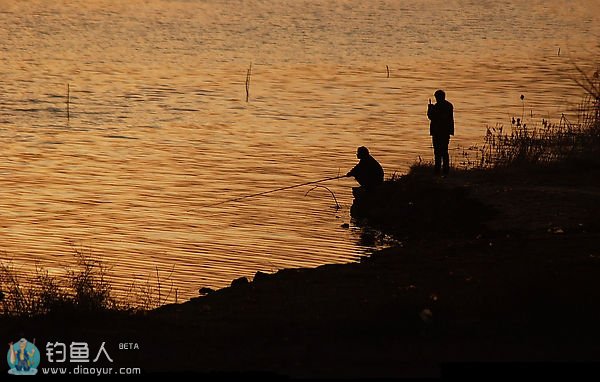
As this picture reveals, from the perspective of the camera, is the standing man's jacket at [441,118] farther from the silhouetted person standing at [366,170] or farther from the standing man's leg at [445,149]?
the silhouetted person standing at [366,170]

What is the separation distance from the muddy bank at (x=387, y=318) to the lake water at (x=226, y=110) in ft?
9.60

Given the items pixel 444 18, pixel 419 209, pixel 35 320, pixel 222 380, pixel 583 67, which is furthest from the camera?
pixel 444 18

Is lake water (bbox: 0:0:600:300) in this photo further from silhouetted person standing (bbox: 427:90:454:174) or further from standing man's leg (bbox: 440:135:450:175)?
silhouetted person standing (bbox: 427:90:454:174)

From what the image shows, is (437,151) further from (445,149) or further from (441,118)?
(441,118)

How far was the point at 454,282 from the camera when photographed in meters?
12.3

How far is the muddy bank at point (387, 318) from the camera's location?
9.98 metres

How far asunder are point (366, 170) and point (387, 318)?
891 cm

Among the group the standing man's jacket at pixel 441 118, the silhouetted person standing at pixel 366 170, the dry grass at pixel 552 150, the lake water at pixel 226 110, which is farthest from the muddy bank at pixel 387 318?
the dry grass at pixel 552 150

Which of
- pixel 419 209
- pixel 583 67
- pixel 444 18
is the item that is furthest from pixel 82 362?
pixel 444 18

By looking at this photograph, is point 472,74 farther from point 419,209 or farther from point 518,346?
point 518,346

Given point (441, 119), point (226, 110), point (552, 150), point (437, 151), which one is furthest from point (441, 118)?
point (226, 110)

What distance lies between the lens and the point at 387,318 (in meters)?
10.8

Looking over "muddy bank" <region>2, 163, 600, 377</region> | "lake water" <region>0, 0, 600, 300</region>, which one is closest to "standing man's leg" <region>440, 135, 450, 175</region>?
"lake water" <region>0, 0, 600, 300</region>

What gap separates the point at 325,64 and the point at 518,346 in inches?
1506
